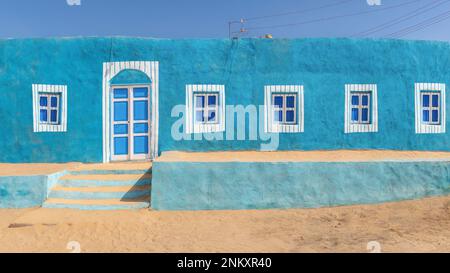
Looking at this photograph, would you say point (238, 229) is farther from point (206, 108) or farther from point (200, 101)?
point (200, 101)

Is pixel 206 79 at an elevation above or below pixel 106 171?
above

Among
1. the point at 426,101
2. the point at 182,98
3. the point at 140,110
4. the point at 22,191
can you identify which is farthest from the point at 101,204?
the point at 426,101

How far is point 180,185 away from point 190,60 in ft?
13.4

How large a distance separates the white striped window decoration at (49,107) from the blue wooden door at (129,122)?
146 centimetres

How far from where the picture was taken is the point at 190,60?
9141 mm

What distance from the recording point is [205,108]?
9180 millimetres

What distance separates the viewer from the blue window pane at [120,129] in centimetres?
913

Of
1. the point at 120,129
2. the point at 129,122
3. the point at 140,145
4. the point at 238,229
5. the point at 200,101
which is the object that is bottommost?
the point at 238,229

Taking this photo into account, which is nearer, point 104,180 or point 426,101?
point 104,180

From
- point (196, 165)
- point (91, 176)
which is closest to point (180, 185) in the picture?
point (196, 165)

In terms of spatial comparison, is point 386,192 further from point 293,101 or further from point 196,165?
point 196,165

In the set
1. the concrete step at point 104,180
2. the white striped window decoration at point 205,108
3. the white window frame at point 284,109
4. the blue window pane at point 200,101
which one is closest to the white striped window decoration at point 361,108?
the white window frame at point 284,109

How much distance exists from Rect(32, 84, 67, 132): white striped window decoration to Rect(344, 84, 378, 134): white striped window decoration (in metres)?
8.35

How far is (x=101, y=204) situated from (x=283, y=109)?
559 centimetres
